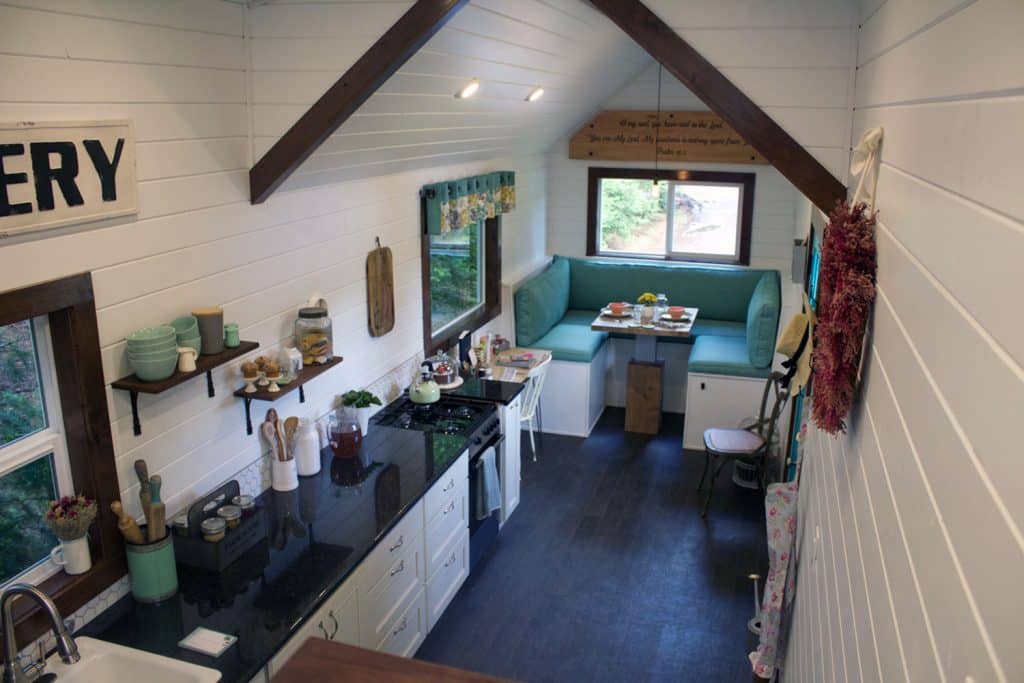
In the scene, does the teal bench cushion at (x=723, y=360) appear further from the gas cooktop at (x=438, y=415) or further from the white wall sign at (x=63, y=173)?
the white wall sign at (x=63, y=173)

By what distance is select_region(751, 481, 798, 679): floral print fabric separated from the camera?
3.07 m

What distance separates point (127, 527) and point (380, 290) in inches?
77.3

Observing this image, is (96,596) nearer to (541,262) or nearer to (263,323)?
(263,323)

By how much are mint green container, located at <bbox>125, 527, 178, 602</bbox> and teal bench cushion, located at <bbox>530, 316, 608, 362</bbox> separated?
384cm

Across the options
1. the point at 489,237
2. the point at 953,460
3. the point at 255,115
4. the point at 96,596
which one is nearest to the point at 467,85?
the point at 255,115

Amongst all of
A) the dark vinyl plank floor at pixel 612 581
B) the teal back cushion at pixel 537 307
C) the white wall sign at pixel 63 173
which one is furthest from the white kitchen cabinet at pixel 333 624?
the teal back cushion at pixel 537 307

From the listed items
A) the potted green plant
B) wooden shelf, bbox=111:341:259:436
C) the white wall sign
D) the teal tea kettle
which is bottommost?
the teal tea kettle

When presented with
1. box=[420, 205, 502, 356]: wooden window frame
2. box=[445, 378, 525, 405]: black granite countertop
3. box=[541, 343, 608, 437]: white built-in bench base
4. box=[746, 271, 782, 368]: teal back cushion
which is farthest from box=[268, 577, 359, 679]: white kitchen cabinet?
box=[746, 271, 782, 368]: teal back cushion

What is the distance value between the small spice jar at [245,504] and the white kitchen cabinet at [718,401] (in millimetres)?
3681

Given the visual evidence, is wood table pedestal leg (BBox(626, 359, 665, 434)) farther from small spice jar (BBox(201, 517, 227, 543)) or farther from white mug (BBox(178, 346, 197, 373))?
white mug (BBox(178, 346, 197, 373))

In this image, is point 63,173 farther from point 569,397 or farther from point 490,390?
point 569,397

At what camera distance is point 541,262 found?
7223mm

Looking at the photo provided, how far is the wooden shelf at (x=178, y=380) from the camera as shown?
2549 mm

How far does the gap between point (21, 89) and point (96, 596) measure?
60.4 inches
